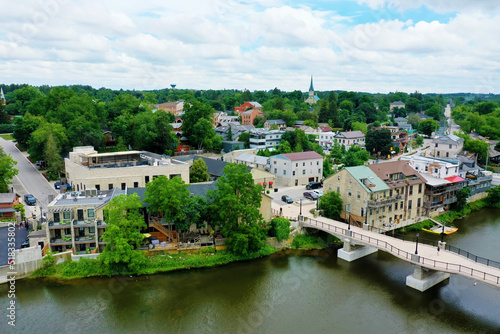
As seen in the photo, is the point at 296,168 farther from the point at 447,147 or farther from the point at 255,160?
the point at 447,147

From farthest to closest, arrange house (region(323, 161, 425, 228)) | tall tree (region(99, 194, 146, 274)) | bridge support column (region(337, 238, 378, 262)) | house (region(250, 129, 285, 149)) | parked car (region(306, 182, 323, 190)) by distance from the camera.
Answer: house (region(250, 129, 285, 149)), parked car (region(306, 182, 323, 190)), house (region(323, 161, 425, 228)), bridge support column (region(337, 238, 378, 262)), tall tree (region(99, 194, 146, 274))

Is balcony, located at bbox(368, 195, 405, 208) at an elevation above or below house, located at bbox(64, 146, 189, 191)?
below

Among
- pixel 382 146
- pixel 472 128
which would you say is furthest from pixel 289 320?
pixel 472 128

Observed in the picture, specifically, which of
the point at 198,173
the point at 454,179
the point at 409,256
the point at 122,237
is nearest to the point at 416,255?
the point at 409,256

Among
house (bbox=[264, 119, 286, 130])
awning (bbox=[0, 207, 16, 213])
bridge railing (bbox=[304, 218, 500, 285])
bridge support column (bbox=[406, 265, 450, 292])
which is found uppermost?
house (bbox=[264, 119, 286, 130])

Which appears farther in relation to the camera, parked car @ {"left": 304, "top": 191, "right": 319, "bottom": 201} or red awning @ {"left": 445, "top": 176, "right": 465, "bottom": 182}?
parked car @ {"left": 304, "top": 191, "right": 319, "bottom": 201}

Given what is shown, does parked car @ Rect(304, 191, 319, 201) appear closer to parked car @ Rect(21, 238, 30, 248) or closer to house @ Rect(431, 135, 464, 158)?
parked car @ Rect(21, 238, 30, 248)

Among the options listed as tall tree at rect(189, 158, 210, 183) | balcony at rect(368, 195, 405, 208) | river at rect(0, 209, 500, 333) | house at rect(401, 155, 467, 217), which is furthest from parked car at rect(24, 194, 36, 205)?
house at rect(401, 155, 467, 217)
